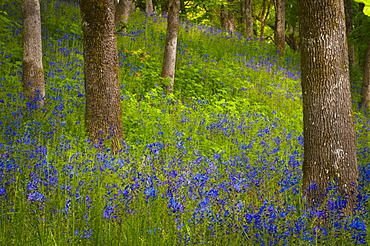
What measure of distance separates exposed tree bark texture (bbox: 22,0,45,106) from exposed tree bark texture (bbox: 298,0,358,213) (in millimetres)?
5794

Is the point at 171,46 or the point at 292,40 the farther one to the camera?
the point at 292,40

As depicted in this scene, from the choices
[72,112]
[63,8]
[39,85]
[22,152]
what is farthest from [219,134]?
[63,8]

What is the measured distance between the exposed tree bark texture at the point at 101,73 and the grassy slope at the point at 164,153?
42 centimetres

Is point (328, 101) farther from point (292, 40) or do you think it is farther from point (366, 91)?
point (292, 40)

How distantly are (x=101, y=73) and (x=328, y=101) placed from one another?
399cm

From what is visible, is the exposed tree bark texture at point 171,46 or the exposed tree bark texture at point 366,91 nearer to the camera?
the exposed tree bark texture at point 171,46

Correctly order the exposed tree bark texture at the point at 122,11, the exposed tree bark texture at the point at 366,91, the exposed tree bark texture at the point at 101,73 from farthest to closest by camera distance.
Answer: the exposed tree bark texture at the point at 122,11, the exposed tree bark texture at the point at 366,91, the exposed tree bark texture at the point at 101,73

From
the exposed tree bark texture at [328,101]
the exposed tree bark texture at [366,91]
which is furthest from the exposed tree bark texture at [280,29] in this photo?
the exposed tree bark texture at [328,101]

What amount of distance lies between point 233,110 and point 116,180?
6294mm

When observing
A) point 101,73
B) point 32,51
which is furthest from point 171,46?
point 101,73

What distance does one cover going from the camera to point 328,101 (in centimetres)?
490

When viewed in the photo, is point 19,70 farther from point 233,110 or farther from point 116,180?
point 116,180

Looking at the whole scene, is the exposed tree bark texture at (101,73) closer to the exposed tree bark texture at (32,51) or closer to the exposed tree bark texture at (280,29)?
the exposed tree bark texture at (32,51)

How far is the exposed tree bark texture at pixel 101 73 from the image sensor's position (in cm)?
722
